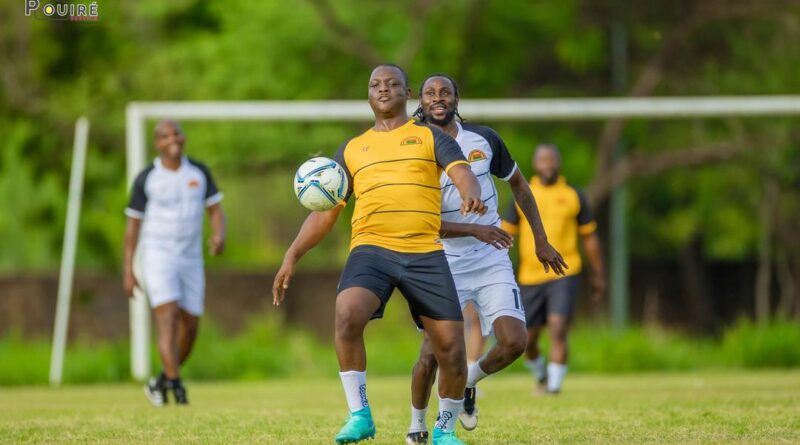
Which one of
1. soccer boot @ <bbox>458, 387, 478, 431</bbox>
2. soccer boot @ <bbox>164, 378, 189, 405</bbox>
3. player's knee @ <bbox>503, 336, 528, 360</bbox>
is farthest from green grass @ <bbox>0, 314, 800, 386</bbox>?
player's knee @ <bbox>503, 336, 528, 360</bbox>

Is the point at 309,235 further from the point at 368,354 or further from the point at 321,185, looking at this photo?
the point at 368,354

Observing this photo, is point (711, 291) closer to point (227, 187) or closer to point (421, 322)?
point (227, 187)

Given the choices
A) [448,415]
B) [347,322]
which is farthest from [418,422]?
[347,322]

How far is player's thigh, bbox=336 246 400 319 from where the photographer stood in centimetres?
748

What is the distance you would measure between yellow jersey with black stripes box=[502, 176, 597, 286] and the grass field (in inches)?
46.3

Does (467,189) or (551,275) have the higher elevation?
(467,189)

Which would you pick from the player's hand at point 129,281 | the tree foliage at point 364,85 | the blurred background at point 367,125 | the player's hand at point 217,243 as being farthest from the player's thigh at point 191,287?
the tree foliage at point 364,85

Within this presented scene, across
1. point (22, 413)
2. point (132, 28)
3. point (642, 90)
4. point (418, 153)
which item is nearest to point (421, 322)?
point (418, 153)

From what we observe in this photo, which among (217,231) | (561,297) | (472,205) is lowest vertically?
(561,297)

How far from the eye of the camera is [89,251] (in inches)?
952

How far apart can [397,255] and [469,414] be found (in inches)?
69.6

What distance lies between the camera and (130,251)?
12766 mm

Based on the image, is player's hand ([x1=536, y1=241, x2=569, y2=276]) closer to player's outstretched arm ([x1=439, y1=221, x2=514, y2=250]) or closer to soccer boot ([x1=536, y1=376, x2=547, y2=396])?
player's outstretched arm ([x1=439, y1=221, x2=514, y2=250])

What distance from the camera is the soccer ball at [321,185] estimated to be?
25.0 ft
